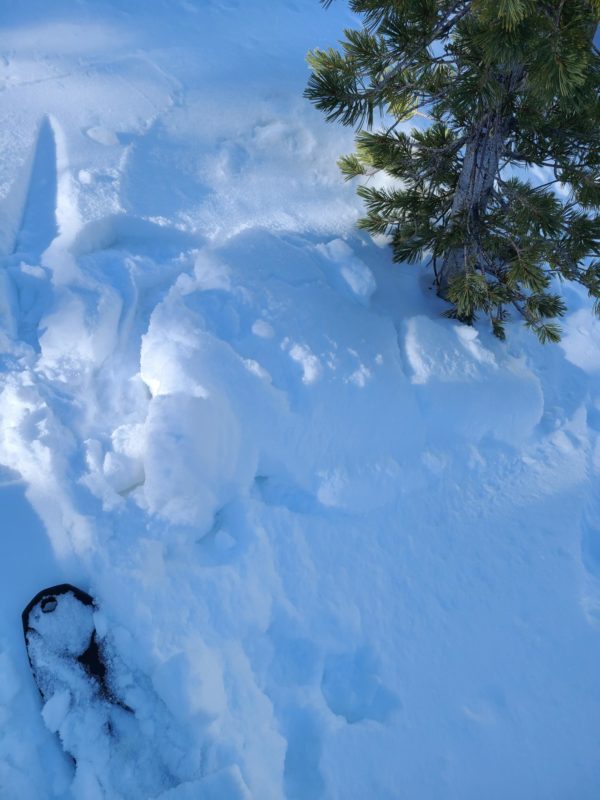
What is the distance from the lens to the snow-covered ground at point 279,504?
2.43 metres

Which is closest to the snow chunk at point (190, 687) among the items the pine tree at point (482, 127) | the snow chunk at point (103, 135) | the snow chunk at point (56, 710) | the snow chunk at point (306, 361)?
the snow chunk at point (56, 710)

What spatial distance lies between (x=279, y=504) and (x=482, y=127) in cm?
226

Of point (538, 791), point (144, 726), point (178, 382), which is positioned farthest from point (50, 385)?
point (538, 791)

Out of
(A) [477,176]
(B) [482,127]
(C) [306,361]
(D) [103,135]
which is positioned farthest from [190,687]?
(D) [103,135]

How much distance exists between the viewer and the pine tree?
7.40ft

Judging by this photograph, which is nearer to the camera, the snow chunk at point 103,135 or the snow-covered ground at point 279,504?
the snow-covered ground at point 279,504

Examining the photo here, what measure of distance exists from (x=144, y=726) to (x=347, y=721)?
868 millimetres

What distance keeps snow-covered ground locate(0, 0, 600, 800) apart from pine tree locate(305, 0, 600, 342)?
1.38 feet

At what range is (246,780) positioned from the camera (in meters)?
2.34

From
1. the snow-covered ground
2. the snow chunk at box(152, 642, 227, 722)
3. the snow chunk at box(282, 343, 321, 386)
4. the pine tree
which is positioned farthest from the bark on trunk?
the snow chunk at box(152, 642, 227, 722)

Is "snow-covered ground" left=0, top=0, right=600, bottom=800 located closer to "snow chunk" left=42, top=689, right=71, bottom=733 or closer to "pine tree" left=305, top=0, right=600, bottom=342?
"snow chunk" left=42, top=689, right=71, bottom=733

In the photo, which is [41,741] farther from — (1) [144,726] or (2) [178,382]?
(2) [178,382]

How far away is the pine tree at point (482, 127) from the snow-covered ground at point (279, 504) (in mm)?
422

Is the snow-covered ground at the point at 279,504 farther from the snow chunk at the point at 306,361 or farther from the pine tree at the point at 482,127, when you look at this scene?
the pine tree at the point at 482,127
